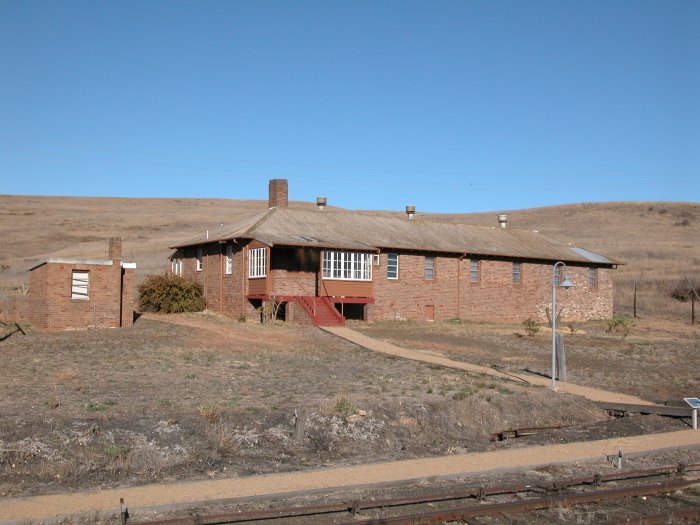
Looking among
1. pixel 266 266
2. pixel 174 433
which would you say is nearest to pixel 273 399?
pixel 174 433

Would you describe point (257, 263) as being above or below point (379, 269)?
above

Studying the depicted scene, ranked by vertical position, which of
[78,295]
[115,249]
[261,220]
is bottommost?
[78,295]

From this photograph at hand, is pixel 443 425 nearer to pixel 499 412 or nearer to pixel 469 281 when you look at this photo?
pixel 499 412

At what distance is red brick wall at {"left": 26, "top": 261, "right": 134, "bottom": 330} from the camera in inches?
1014

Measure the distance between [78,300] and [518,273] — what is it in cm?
2334

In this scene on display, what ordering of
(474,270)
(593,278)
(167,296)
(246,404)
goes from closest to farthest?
(246,404) → (167,296) → (474,270) → (593,278)

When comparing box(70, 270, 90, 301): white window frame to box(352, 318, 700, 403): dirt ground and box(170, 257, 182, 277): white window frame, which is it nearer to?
box(352, 318, 700, 403): dirt ground

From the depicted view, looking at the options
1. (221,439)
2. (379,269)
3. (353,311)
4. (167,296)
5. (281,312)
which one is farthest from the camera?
(353,311)

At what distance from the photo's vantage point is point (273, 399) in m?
15.2

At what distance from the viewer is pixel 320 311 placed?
3173 centimetres

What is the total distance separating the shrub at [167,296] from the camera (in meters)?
35.0

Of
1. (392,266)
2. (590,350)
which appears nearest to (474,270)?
(392,266)

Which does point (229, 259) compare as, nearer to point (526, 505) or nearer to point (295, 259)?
point (295, 259)

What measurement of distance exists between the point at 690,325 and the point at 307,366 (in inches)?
1032
